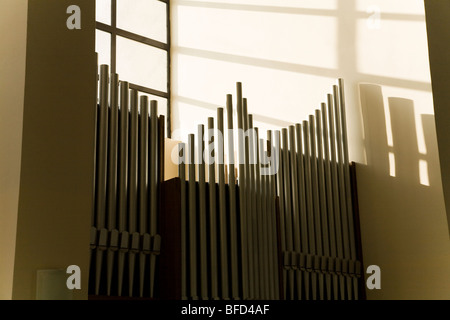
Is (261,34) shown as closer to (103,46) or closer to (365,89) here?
(365,89)

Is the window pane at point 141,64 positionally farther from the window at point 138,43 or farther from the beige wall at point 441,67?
the beige wall at point 441,67

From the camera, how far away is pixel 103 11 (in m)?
7.68

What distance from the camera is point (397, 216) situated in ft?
19.8

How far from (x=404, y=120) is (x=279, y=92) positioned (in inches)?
52.9

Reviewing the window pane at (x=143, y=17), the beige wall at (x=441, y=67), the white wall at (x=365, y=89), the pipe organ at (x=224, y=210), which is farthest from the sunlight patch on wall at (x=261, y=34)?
the beige wall at (x=441, y=67)

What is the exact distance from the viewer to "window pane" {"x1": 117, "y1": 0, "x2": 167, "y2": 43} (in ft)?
25.7

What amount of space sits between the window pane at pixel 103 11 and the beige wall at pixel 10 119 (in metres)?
2.98

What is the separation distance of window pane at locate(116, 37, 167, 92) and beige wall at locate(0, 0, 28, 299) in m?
3.01

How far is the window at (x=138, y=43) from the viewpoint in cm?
761

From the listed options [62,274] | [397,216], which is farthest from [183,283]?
[397,216]

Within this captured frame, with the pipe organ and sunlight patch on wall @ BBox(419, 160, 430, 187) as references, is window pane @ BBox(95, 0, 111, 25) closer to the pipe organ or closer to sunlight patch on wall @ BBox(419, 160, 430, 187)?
the pipe organ

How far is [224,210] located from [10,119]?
5.69 ft
